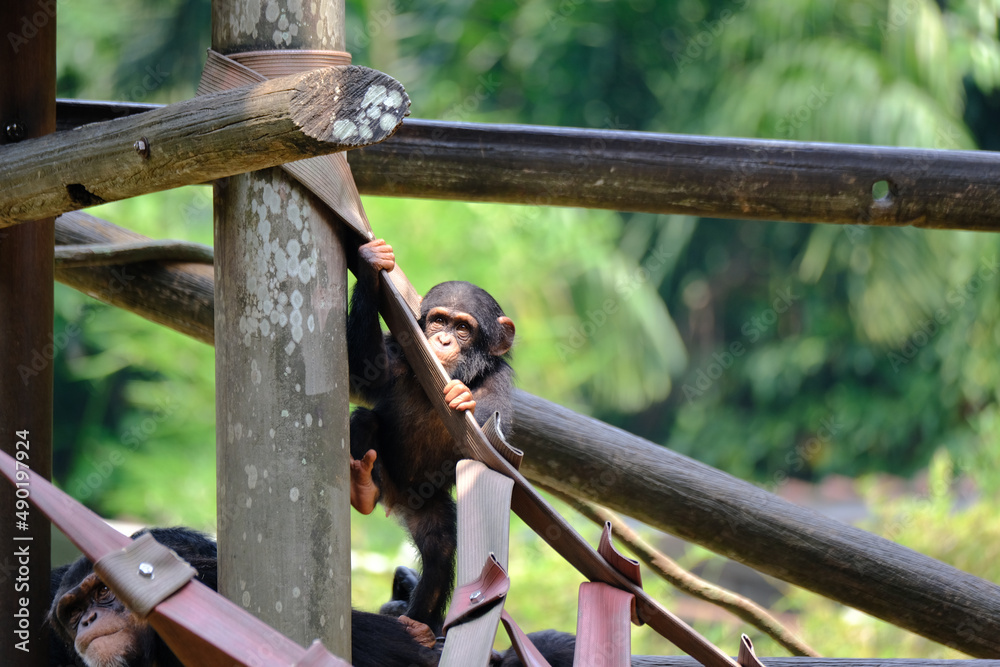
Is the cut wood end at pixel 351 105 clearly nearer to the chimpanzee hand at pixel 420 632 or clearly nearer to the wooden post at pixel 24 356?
the wooden post at pixel 24 356

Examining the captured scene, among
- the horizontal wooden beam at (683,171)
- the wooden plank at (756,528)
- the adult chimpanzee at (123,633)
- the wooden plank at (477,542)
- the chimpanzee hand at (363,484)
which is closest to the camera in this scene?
the wooden plank at (477,542)

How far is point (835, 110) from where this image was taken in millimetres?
11117

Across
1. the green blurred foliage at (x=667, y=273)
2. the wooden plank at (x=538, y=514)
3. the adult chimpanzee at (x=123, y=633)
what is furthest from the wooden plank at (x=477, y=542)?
the green blurred foliage at (x=667, y=273)

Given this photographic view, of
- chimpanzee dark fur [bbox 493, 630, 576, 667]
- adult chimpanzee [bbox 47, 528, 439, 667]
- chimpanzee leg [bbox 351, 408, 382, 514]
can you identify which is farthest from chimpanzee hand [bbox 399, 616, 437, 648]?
chimpanzee leg [bbox 351, 408, 382, 514]

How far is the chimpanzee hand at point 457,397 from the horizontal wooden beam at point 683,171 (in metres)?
0.81

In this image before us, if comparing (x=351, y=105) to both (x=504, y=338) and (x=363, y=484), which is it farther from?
(x=504, y=338)

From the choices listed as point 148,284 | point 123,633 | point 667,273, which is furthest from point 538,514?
point 667,273

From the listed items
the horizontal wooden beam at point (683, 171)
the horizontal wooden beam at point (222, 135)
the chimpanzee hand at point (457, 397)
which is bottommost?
the chimpanzee hand at point (457, 397)

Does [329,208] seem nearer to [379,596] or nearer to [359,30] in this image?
[379,596]

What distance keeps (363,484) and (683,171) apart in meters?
1.07

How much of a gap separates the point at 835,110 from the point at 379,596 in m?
7.39

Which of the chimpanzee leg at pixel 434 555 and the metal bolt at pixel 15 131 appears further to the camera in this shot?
the chimpanzee leg at pixel 434 555

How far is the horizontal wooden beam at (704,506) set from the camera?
253 centimetres

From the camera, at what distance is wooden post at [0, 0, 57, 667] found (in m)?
1.97
